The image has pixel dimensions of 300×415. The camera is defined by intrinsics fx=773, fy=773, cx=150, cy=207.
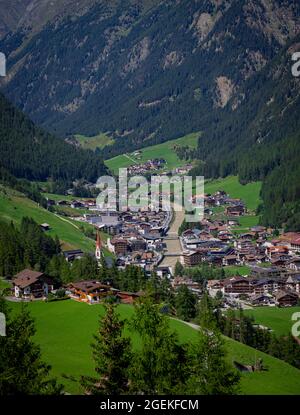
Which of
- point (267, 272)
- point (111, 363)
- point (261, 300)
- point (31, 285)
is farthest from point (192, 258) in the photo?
point (111, 363)

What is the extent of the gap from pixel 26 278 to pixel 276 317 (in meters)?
30.4

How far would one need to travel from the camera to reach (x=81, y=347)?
2222 inches

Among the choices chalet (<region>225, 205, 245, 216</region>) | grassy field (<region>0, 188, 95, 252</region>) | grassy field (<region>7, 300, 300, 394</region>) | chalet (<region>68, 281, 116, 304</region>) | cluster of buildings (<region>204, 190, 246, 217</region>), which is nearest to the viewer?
grassy field (<region>7, 300, 300, 394</region>)

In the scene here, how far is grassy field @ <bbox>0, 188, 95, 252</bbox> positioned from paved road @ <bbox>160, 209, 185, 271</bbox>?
13347 millimetres

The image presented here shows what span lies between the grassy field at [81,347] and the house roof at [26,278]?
3930 mm

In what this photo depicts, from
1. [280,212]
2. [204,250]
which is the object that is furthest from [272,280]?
[280,212]

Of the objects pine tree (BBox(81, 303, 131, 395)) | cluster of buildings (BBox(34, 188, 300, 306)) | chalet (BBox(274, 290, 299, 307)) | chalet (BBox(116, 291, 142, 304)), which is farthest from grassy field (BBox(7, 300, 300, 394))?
chalet (BBox(274, 290, 299, 307))

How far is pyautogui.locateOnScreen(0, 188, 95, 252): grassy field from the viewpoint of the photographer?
129 meters

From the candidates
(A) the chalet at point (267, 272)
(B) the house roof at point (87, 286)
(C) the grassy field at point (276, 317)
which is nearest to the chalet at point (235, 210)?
(A) the chalet at point (267, 272)

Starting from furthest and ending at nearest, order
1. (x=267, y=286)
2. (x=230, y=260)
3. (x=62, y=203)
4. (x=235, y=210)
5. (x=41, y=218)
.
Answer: (x=62, y=203) < (x=235, y=210) < (x=41, y=218) < (x=230, y=260) < (x=267, y=286)

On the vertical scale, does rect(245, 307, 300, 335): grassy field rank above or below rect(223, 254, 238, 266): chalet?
below

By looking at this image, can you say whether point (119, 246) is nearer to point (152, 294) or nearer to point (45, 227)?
point (45, 227)

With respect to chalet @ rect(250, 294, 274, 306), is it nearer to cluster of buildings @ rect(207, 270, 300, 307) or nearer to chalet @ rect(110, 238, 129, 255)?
cluster of buildings @ rect(207, 270, 300, 307)
